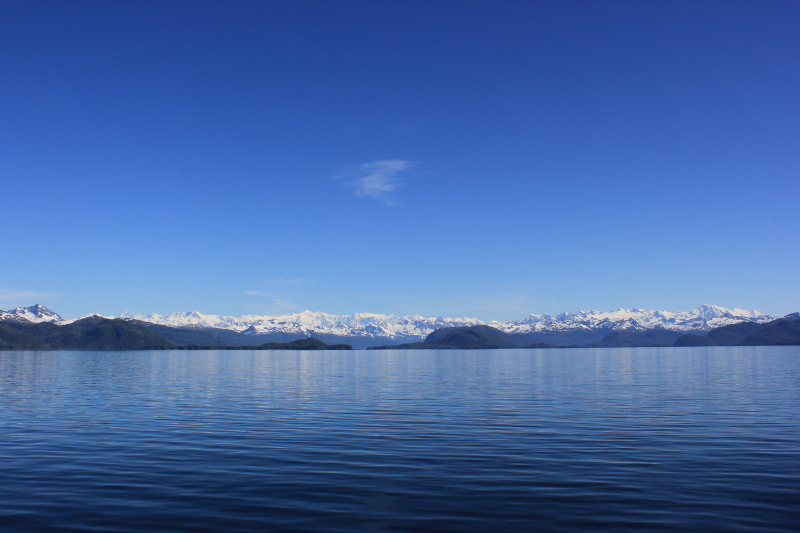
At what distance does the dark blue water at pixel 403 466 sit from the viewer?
1733 centimetres

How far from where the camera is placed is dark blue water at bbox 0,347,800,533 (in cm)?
1733

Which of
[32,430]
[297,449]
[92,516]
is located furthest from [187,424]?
[92,516]

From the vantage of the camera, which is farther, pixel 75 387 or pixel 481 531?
pixel 75 387

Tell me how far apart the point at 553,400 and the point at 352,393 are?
935 inches

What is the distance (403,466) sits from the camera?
2494cm

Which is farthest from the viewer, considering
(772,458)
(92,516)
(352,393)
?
(352,393)

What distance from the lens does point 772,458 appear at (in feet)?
85.5

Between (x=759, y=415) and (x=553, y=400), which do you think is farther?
(x=553, y=400)

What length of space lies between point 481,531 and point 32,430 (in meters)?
33.6

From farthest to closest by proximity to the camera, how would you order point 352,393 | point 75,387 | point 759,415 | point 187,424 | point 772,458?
point 75,387 < point 352,393 < point 759,415 < point 187,424 < point 772,458

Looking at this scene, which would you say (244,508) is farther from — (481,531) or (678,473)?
(678,473)

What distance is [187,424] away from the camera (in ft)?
125

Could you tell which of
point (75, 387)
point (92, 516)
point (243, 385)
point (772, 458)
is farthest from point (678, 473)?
point (75, 387)

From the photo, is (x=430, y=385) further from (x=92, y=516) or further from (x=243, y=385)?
(x=92, y=516)
